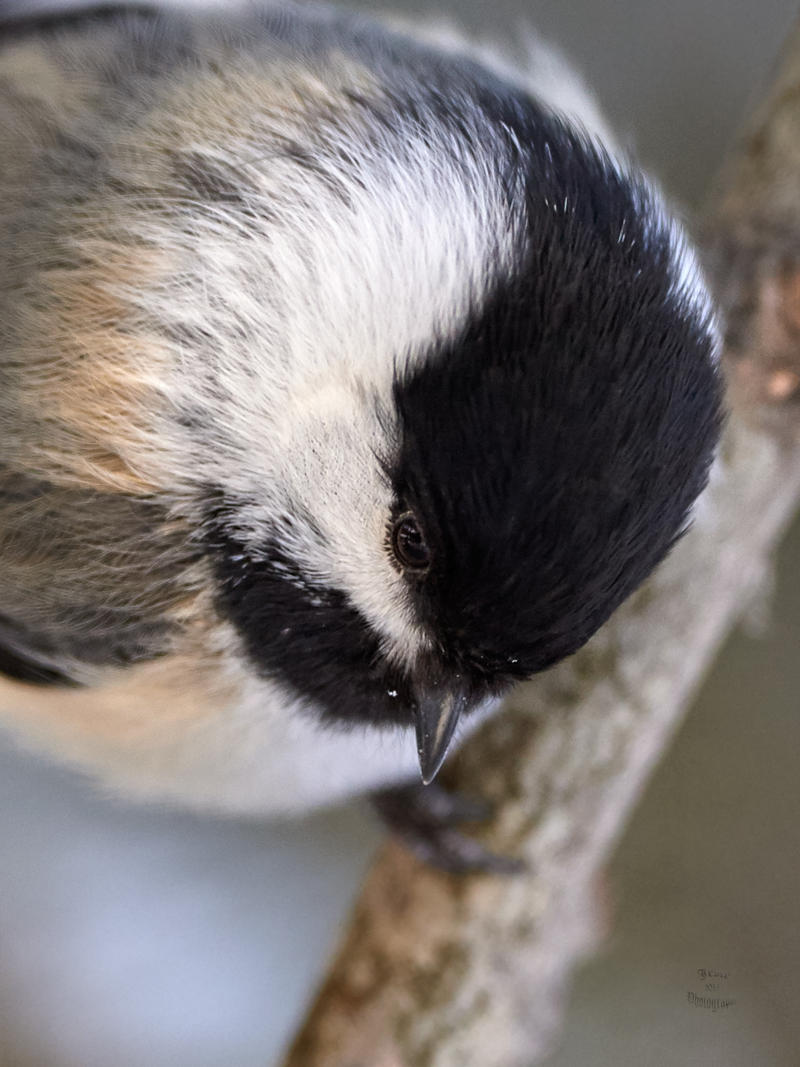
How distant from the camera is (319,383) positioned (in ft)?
2.64

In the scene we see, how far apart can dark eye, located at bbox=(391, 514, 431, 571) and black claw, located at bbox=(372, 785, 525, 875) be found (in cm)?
55

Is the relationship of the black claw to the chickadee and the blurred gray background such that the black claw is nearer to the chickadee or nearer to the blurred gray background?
the chickadee

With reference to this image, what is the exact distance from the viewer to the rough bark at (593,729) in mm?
1147

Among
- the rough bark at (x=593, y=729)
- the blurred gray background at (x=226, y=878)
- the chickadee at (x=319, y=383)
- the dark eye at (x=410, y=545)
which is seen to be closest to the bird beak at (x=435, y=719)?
the chickadee at (x=319, y=383)

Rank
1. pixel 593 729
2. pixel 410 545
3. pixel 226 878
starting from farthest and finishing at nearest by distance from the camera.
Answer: pixel 226 878 → pixel 593 729 → pixel 410 545

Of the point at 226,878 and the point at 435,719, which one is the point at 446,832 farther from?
the point at 226,878

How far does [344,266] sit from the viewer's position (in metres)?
0.79

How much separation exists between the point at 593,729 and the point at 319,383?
58 centimetres

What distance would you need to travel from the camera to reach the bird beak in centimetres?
84

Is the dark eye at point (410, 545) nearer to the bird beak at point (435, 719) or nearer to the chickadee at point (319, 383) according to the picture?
the chickadee at point (319, 383)

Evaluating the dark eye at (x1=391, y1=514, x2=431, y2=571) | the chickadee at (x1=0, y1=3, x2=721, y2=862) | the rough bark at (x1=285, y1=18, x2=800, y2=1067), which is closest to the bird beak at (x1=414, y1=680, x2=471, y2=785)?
the chickadee at (x1=0, y1=3, x2=721, y2=862)

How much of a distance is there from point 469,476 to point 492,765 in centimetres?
61

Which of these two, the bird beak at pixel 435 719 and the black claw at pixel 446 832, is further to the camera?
the black claw at pixel 446 832

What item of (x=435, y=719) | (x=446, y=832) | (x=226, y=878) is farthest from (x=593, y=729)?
(x=226, y=878)
